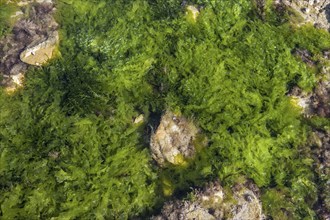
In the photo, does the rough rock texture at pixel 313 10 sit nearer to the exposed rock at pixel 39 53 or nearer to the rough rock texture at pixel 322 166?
the rough rock texture at pixel 322 166

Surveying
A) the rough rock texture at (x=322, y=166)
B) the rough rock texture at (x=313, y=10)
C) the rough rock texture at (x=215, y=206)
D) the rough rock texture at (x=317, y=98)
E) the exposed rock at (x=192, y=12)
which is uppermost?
the rough rock texture at (x=313, y=10)

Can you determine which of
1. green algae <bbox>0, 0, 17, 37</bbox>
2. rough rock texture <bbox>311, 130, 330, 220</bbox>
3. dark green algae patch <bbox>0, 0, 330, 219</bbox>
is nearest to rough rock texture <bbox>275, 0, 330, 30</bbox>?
dark green algae patch <bbox>0, 0, 330, 219</bbox>

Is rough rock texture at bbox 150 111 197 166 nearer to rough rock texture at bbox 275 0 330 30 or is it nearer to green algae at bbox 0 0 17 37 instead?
rough rock texture at bbox 275 0 330 30

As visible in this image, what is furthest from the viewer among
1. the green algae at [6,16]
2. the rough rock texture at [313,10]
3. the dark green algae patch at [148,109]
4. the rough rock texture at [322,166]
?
the rough rock texture at [313,10]

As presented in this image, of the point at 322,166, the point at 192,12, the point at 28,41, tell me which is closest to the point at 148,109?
the point at 192,12

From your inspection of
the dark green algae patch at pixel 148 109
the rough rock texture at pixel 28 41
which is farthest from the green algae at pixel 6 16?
the dark green algae patch at pixel 148 109

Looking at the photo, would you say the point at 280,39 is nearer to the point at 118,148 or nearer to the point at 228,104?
the point at 228,104
